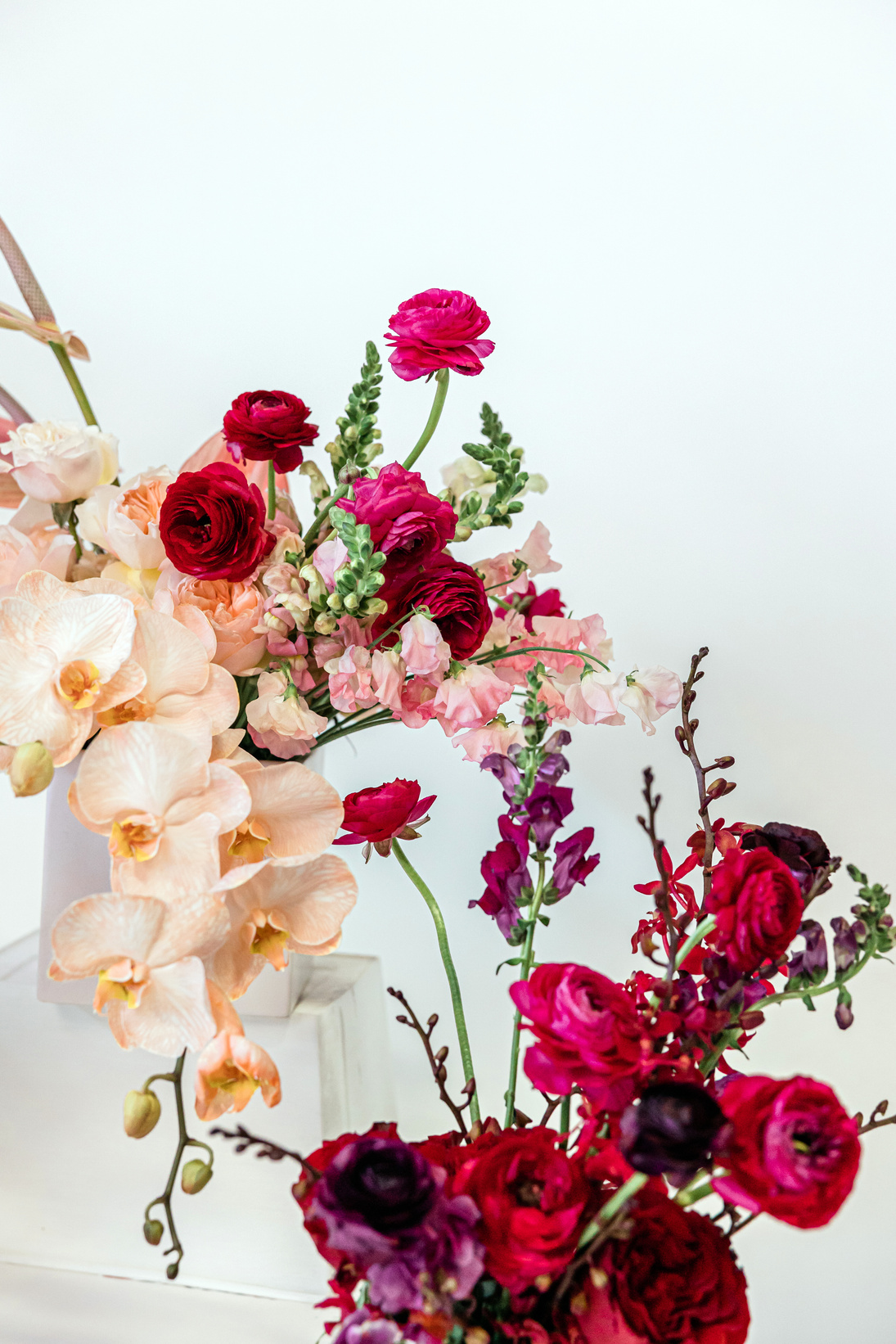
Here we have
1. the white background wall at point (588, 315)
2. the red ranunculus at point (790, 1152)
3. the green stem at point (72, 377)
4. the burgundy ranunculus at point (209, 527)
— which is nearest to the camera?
the red ranunculus at point (790, 1152)

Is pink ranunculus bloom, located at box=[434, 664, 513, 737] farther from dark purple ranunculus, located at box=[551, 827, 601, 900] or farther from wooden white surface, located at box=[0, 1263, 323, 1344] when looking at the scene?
wooden white surface, located at box=[0, 1263, 323, 1344]

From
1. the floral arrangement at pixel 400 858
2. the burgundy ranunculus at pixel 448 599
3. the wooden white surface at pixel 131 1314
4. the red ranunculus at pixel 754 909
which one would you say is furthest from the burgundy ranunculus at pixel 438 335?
the wooden white surface at pixel 131 1314

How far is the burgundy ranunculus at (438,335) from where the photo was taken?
0.58 meters

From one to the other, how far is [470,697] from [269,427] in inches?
8.1

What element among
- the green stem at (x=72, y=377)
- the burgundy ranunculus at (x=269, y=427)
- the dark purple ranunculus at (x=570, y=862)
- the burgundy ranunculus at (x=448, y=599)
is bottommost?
the dark purple ranunculus at (x=570, y=862)

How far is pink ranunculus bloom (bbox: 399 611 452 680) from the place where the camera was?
1.81ft

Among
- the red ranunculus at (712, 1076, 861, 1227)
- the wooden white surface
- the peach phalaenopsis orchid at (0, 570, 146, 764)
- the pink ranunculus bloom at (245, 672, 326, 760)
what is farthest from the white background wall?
the red ranunculus at (712, 1076, 861, 1227)

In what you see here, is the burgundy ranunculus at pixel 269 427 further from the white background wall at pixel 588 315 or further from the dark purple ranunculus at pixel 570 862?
the white background wall at pixel 588 315

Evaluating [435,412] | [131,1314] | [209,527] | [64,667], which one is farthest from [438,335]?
[131,1314]

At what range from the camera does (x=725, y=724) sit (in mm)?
929

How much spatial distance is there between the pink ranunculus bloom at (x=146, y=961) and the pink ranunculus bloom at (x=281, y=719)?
0.13 m

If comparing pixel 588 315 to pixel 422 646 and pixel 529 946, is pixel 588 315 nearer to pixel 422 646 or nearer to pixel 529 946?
pixel 422 646

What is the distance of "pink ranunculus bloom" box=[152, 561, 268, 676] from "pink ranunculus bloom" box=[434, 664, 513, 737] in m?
0.12

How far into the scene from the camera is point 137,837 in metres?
0.49
